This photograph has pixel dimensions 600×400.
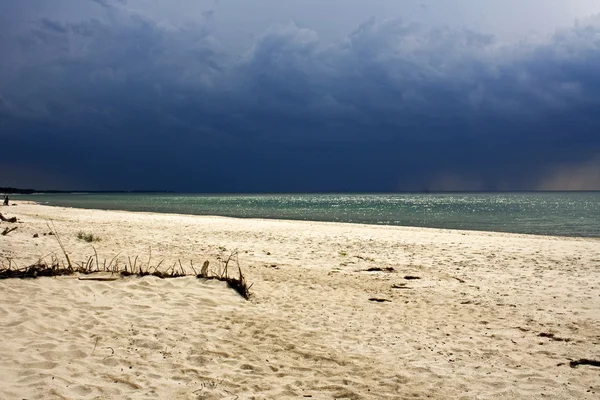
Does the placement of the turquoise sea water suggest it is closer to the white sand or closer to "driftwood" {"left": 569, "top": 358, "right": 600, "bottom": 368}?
the white sand

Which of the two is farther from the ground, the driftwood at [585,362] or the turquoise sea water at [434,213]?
the turquoise sea water at [434,213]

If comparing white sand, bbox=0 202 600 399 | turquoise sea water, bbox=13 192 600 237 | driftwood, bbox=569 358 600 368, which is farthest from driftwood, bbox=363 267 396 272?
turquoise sea water, bbox=13 192 600 237

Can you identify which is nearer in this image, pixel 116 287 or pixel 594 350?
pixel 594 350

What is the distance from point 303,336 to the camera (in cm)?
684

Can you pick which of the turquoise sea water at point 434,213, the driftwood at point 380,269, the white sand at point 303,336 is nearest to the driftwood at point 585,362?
the white sand at point 303,336

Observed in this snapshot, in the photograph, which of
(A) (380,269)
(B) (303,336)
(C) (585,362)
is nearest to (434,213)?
(A) (380,269)

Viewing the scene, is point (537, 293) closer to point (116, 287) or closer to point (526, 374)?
point (526, 374)

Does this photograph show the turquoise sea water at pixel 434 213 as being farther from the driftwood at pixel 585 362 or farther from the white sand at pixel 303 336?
the driftwood at pixel 585 362

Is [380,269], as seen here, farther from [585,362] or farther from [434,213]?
[434,213]

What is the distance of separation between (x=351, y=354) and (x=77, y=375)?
376cm

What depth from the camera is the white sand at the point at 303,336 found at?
200 inches

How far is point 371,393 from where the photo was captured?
16.4 feet

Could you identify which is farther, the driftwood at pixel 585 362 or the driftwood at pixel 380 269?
the driftwood at pixel 380 269

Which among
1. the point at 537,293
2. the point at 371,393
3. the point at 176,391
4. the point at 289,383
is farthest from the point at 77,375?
the point at 537,293
